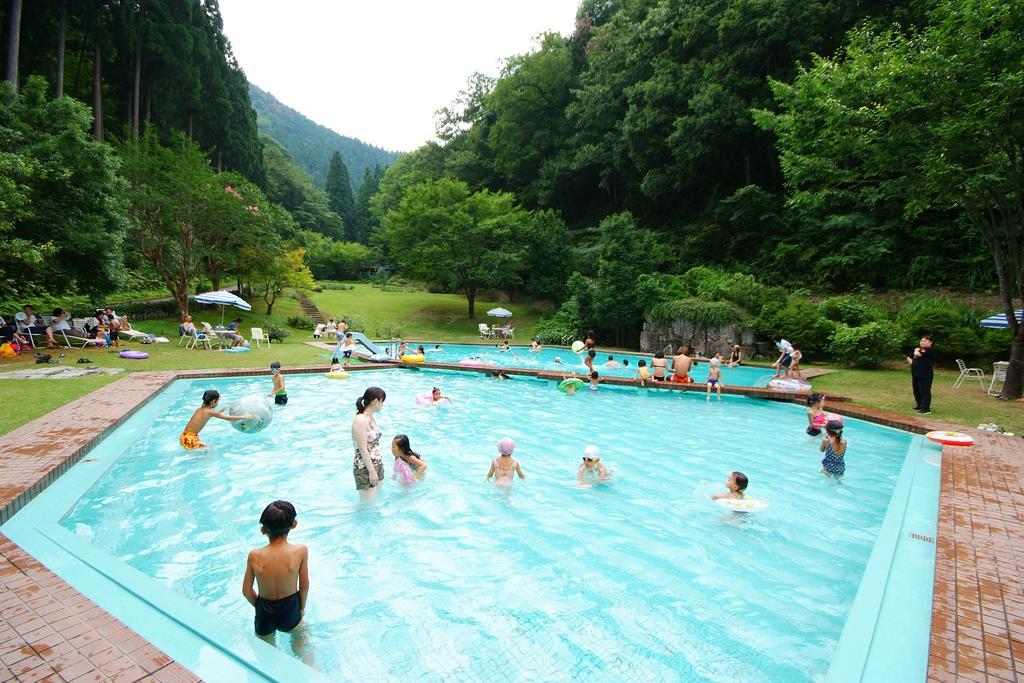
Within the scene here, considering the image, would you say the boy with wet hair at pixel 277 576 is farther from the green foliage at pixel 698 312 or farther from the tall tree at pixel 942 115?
the green foliage at pixel 698 312

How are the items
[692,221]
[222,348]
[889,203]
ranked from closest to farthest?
[222,348], [889,203], [692,221]

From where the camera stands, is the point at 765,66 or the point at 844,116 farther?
Answer: the point at 765,66

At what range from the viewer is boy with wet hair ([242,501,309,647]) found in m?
3.57

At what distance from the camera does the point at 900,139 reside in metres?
11.4

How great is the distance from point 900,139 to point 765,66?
2374cm

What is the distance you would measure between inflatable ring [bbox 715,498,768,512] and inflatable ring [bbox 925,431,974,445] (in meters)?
4.54

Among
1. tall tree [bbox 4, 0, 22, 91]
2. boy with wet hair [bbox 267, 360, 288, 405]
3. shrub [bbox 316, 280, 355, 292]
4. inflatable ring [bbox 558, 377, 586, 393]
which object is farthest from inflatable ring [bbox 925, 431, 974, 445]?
shrub [bbox 316, 280, 355, 292]

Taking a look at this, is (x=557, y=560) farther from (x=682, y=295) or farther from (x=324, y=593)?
(x=682, y=295)

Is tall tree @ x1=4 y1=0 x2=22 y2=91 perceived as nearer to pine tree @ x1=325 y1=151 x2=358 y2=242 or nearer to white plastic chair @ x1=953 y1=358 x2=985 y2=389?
white plastic chair @ x1=953 y1=358 x2=985 y2=389

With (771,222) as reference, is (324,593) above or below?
below

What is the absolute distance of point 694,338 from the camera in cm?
2341

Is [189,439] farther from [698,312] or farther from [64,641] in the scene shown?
[698,312]

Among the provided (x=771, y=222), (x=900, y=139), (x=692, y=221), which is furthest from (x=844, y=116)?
(x=692, y=221)

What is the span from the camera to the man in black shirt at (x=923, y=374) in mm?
11074
